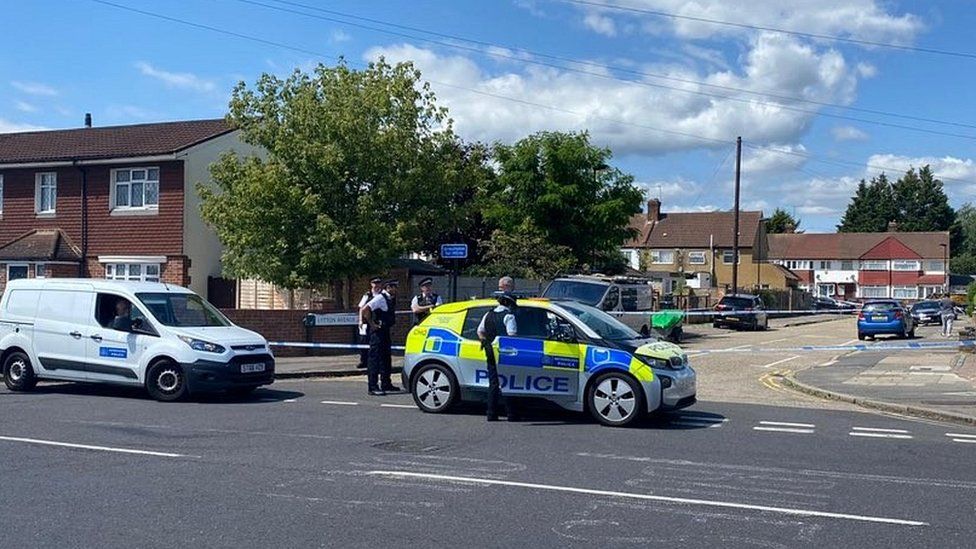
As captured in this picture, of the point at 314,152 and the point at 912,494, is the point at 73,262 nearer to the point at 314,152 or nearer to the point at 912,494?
the point at 314,152

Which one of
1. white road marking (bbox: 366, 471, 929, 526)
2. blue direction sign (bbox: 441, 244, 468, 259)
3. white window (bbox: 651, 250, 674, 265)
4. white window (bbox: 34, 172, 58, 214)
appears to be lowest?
white road marking (bbox: 366, 471, 929, 526)

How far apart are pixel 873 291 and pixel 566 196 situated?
237 ft

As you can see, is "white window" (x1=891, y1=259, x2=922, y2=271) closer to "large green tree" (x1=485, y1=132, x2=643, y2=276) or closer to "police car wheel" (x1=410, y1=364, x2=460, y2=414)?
"large green tree" (x1=485, y1=132, x2=643, y2=276)

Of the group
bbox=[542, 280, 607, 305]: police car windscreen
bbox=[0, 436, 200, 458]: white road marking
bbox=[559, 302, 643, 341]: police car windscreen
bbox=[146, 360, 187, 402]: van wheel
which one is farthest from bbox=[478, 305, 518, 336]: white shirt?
bbox=[542, 280, 607, 305]: police car windscreen

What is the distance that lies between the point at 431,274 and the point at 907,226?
321 ft

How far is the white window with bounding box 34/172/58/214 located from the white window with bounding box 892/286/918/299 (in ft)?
278

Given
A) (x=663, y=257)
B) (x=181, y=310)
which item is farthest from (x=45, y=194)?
(x=663, y=257)

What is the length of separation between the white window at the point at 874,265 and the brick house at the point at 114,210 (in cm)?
8099

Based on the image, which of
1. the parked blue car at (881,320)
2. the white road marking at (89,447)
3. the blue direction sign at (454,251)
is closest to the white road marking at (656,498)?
the white road marking at (89,447)

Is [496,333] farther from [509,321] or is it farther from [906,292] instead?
[906,292]

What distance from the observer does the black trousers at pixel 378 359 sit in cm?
1512

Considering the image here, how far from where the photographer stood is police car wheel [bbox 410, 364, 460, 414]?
12.8 meters

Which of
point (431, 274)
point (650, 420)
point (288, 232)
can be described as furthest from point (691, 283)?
point (650, 420)

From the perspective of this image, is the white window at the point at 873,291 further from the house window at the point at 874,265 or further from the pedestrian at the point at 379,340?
the pedestrian at the point at 379,340
